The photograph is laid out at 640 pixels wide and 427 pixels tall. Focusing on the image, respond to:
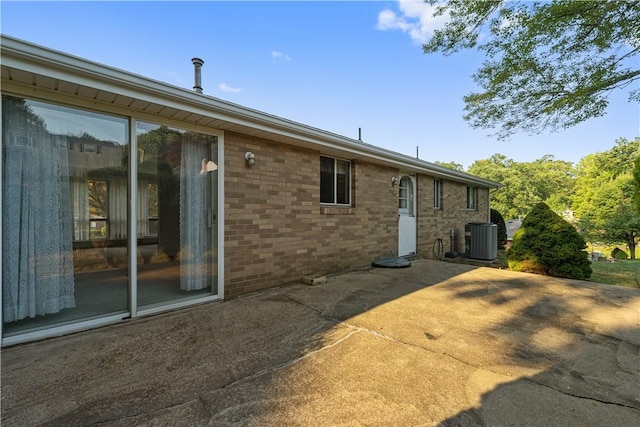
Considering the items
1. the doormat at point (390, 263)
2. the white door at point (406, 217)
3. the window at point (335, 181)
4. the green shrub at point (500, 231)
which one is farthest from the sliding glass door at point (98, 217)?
the green shrub at point (500, 231)

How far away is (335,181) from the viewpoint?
6.64 metres

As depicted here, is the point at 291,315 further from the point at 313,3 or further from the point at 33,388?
the point at 313,3

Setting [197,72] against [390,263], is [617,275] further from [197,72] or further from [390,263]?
[197,72]

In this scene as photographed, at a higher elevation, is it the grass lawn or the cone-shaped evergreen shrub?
the cone-shaped evergreen shrub

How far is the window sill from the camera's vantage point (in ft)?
20.3

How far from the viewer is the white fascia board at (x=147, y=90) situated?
102 inches

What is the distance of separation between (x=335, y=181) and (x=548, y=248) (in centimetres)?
543

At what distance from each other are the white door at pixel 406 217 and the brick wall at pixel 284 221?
155 centimetres

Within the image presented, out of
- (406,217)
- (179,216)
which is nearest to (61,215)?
(179,216)

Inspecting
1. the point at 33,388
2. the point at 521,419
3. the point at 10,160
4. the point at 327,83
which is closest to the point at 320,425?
the point at 521,419

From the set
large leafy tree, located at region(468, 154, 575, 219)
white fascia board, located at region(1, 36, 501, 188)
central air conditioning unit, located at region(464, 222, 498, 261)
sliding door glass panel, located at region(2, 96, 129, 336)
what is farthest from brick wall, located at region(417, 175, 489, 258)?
large leafy tree, located at region(468, 154, 575, 219)

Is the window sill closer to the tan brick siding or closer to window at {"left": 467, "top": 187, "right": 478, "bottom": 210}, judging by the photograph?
the tan brick siding

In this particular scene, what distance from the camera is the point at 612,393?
2.23 meters

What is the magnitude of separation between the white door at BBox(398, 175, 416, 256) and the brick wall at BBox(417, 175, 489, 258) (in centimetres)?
30
